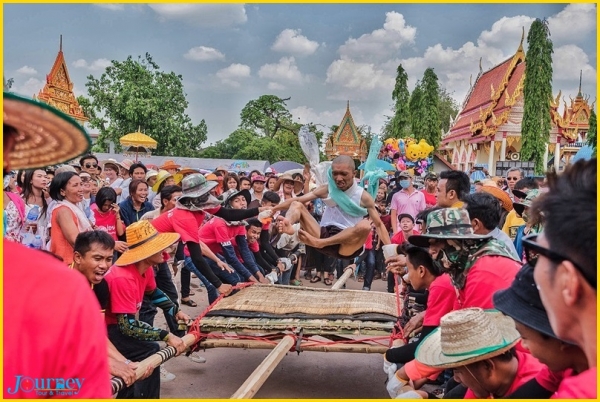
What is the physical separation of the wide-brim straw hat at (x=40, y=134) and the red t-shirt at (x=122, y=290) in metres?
2.01

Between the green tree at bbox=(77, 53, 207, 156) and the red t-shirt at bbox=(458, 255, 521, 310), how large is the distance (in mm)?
23880

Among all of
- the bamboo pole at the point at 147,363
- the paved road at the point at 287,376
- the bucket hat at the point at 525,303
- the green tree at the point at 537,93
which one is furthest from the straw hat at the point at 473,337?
the green tree at the point at 537,93

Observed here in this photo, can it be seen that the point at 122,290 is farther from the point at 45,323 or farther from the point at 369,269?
the point at 369,269

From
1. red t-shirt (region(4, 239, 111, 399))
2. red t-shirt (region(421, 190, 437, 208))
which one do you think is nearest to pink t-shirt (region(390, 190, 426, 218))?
red t-shirt (region(421, 190, 437, 208))

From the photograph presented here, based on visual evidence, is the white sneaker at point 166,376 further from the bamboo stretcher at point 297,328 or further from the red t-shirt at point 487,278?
the red t-shirt at point 487,278

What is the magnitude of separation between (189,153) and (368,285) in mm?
22876

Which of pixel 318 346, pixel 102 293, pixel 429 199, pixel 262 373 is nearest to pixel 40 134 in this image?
pixel 102 293

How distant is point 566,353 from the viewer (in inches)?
59.2

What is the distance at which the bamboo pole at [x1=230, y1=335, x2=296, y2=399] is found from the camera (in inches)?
118

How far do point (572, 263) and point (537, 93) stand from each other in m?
21.6

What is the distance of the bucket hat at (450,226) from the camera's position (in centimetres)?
257

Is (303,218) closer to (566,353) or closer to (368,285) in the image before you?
(368,285)

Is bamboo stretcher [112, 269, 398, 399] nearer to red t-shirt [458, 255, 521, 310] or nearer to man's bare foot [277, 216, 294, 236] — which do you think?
man's bare foot [277, 216, 294, 236]

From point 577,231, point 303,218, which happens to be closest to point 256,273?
point 303,218
